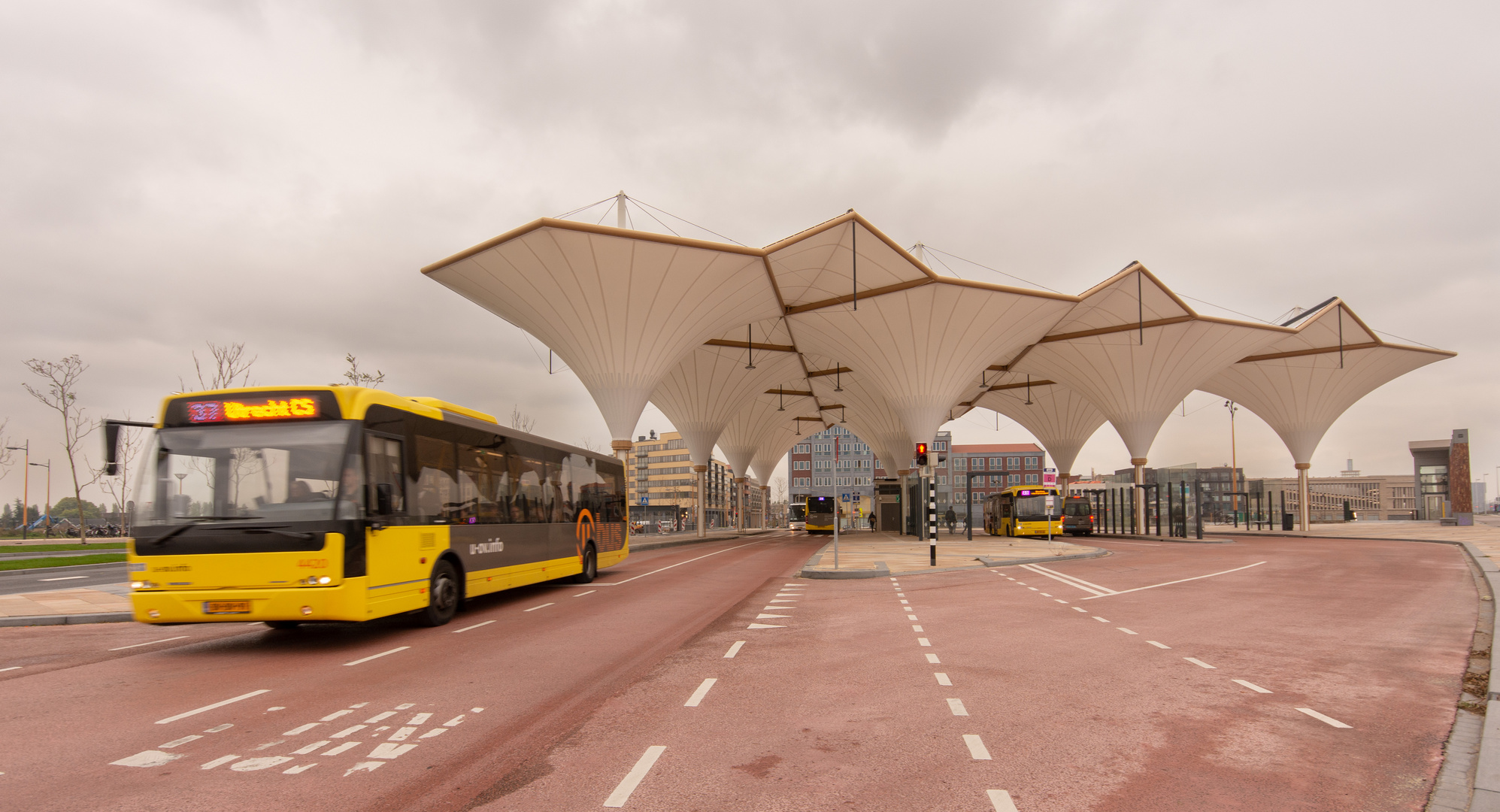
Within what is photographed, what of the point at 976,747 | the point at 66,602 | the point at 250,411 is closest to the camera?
the point at 976,747

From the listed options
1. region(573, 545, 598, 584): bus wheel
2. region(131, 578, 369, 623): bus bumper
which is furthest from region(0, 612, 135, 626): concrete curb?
region(573, 545, 598, 584): bus wheel

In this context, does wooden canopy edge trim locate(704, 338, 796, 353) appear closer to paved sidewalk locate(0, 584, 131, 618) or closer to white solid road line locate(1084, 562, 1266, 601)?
white solid road line locate(1084, 562, 1266, 601)

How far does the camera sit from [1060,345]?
4538 cm

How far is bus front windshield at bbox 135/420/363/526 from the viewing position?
8.97 metres

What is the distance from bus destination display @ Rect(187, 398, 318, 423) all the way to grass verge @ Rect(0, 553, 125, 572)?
60.4 feet

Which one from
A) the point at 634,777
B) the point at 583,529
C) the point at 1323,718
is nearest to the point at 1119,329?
the point at 583,529

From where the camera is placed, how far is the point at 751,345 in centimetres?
4700

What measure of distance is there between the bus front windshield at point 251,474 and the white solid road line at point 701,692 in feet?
15.4

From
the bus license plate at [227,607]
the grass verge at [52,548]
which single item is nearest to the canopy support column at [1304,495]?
the bus license plate at [227,607]

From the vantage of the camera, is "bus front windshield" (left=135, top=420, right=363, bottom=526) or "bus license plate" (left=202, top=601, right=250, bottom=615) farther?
"bus front windshield" (left=135, top=420, right=363, bottom=526)

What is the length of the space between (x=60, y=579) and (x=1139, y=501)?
157ft

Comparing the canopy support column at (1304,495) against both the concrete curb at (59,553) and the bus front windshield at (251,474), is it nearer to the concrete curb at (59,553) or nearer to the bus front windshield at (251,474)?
the bus front windshield at (251,474)

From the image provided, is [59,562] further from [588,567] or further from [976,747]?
[976,747]

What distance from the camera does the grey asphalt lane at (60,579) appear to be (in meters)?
16.7
